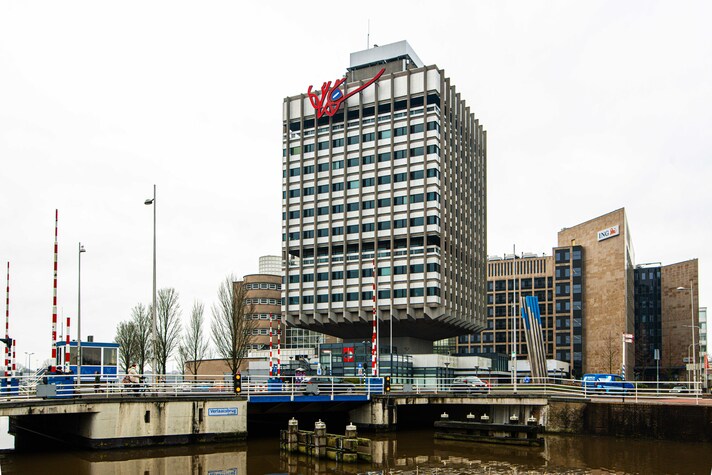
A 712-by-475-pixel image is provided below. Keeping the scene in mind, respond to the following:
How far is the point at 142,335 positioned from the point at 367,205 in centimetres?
3134

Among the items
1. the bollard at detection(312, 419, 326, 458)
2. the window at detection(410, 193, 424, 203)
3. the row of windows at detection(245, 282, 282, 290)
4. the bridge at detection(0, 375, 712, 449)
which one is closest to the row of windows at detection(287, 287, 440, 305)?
the window at detection(410, 193, 424, 203)

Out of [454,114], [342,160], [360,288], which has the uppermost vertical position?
[454,114]

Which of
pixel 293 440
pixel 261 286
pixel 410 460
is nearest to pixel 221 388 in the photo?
pixel 293 440

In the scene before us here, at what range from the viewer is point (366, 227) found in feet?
324

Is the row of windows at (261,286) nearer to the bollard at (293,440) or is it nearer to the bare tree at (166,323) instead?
the bare tree at (166,323)

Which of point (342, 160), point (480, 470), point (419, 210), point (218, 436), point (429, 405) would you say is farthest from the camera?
point (342, 160)

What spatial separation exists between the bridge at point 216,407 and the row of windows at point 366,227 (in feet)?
137

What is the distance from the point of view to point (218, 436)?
4009 cm

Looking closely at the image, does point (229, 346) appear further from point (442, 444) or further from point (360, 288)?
point (442, 444)

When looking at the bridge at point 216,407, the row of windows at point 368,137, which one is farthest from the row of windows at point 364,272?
the bridge at point 216,407

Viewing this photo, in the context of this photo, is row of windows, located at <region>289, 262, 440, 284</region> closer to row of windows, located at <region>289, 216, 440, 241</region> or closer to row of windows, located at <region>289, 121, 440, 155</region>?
row of windows, located at <region>289, 216, 440, 241</region>

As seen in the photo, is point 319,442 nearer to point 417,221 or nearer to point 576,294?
point 417,221

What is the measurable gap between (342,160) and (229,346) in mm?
29183

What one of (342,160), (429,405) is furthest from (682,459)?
(342,160)
